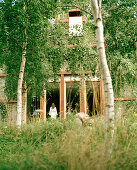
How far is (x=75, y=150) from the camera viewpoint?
2756 mm

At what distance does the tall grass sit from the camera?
251cm

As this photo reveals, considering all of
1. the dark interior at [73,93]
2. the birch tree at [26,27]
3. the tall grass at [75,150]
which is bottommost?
the tall grass at [75,150]

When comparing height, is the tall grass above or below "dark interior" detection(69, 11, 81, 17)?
below

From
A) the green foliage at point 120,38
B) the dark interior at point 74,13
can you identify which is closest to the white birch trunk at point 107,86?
the green foliage at point 120,38

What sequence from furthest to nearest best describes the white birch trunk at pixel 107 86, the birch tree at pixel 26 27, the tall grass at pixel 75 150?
the birch tree at pixel 26 27
the white birch trunk at pixel 107 86
the tall grass at pixel 75 150

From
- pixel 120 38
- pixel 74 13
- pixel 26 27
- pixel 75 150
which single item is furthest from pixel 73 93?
pixel 75 150

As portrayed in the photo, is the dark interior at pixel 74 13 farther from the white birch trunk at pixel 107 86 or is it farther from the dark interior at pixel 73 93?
the white birch trunk at pixel 107 86

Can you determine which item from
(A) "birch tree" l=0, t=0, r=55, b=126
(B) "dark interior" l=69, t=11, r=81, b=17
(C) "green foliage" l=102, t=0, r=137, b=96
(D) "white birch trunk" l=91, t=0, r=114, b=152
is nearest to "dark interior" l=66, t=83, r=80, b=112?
(C) "green foliage" l=102, t=0, r=137, b=96

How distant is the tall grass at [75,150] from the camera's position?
2513mm

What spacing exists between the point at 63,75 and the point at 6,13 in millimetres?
6113

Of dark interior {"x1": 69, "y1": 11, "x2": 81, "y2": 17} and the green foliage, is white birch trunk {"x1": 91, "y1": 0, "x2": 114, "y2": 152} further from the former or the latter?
dark interior {"x1": 69, "y1": 11, "x2": 81, "y2": 17}

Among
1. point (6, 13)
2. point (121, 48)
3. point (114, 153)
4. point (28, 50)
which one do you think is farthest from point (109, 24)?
point (114, 153)

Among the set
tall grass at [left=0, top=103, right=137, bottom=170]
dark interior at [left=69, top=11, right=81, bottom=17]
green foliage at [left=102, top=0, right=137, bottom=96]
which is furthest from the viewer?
dark interior at [left=69, top=11, right=81, bottom=17]

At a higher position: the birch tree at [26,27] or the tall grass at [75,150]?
the birch tree at [26,27]
